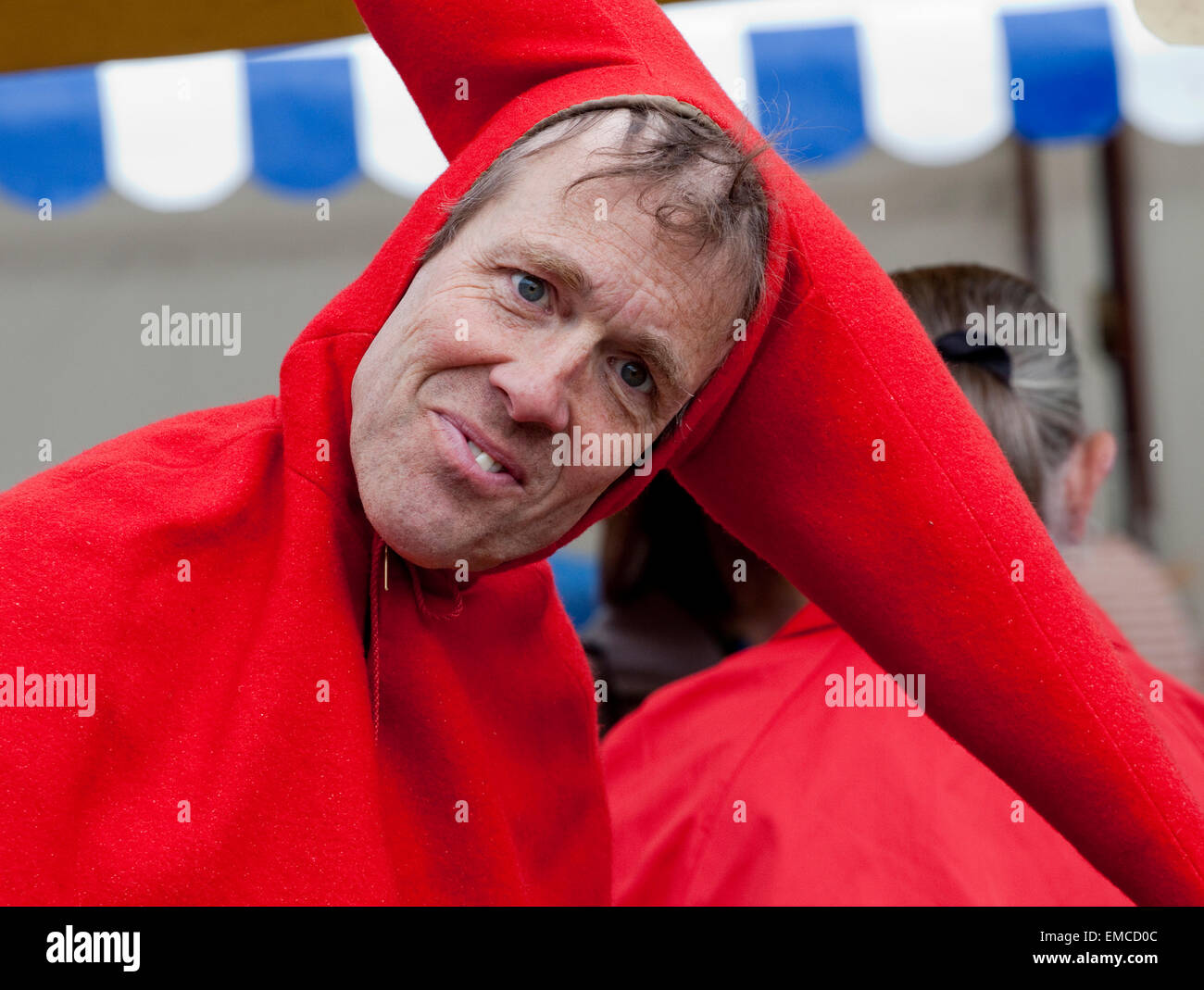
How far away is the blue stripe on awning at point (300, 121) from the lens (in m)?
3.32

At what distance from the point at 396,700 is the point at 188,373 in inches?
121

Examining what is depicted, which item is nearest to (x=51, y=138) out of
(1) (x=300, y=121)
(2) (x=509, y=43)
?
(1) (x=300, y=121)

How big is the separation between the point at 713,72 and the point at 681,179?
2.21 meters

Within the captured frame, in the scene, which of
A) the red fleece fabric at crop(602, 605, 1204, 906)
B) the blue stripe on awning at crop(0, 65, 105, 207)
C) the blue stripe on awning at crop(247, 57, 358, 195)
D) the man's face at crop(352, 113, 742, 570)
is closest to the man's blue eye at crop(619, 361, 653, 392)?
the man's face at crop(352, 113, 742, 570)

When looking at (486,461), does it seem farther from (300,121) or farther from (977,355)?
(300,121)

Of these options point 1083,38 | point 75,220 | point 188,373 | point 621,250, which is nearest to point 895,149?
point 1083,38

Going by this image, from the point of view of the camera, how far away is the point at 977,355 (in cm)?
201

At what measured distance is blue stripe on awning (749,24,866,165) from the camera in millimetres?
3223

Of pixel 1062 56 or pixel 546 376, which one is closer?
pixel 546 376

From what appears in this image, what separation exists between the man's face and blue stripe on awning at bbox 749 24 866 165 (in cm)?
216

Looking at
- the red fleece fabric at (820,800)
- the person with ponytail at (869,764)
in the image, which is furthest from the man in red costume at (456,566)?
the red fleece fabric at (820,800)

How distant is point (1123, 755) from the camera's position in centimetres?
123

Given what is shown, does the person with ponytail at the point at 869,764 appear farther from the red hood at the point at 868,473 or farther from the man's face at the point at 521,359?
the man's face at the point at 521,359

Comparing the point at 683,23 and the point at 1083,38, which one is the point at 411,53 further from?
the point at 1083,38
